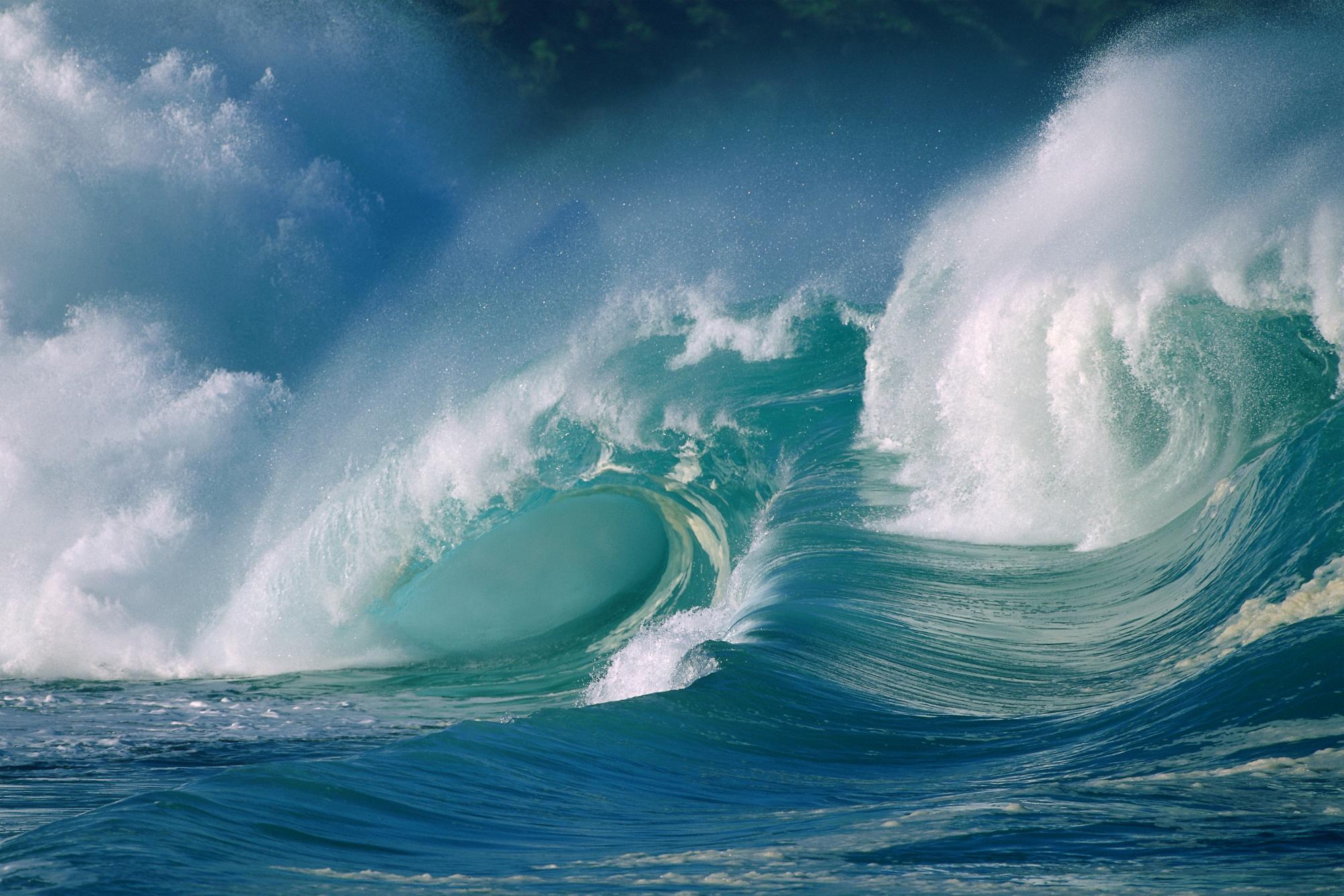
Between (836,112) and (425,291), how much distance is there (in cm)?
1268

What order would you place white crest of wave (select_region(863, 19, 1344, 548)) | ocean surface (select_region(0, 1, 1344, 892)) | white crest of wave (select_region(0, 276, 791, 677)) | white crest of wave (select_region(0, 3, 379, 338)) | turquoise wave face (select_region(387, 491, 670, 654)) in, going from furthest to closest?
white crest of wave (select_region(0, 3, 379, 338)) → white crest of wave (select_region(0, 276, 791, 677)) → turquoise wave face (select_region(387, 491, 670, 654)) → white crest of wave (select_region(863, 19, 1344, 548)) → ocean surface (select_region(0, 1, 1344, 892))

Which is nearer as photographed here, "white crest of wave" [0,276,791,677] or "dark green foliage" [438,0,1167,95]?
"white crest of wave" [0,276,791,677]

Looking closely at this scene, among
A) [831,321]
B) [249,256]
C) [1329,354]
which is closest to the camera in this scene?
[1329,354]

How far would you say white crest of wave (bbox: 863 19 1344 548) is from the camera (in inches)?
308

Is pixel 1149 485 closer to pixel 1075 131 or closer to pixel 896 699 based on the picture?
pixel 896 699

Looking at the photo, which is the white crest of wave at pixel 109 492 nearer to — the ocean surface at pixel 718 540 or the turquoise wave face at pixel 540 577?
the ocean surface at pixel 718 540

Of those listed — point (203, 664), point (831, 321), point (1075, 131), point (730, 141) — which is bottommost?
point (203, 664)

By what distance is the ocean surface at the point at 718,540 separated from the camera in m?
2.96

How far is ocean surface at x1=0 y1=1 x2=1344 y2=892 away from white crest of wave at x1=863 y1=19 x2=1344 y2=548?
42 millimetres

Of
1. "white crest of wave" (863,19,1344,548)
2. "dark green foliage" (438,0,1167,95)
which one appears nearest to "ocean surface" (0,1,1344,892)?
"white crest of wave" (863,19,1344,548)

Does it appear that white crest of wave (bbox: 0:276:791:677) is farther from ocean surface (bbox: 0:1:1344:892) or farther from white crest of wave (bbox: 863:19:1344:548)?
white crest of wave (bbox: 863:19:1344:548)

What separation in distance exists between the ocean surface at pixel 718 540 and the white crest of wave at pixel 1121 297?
0.04 meters

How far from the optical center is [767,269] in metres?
25.9

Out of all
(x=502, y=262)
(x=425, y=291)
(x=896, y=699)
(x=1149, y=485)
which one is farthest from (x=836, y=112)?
(x=896, y=699)
